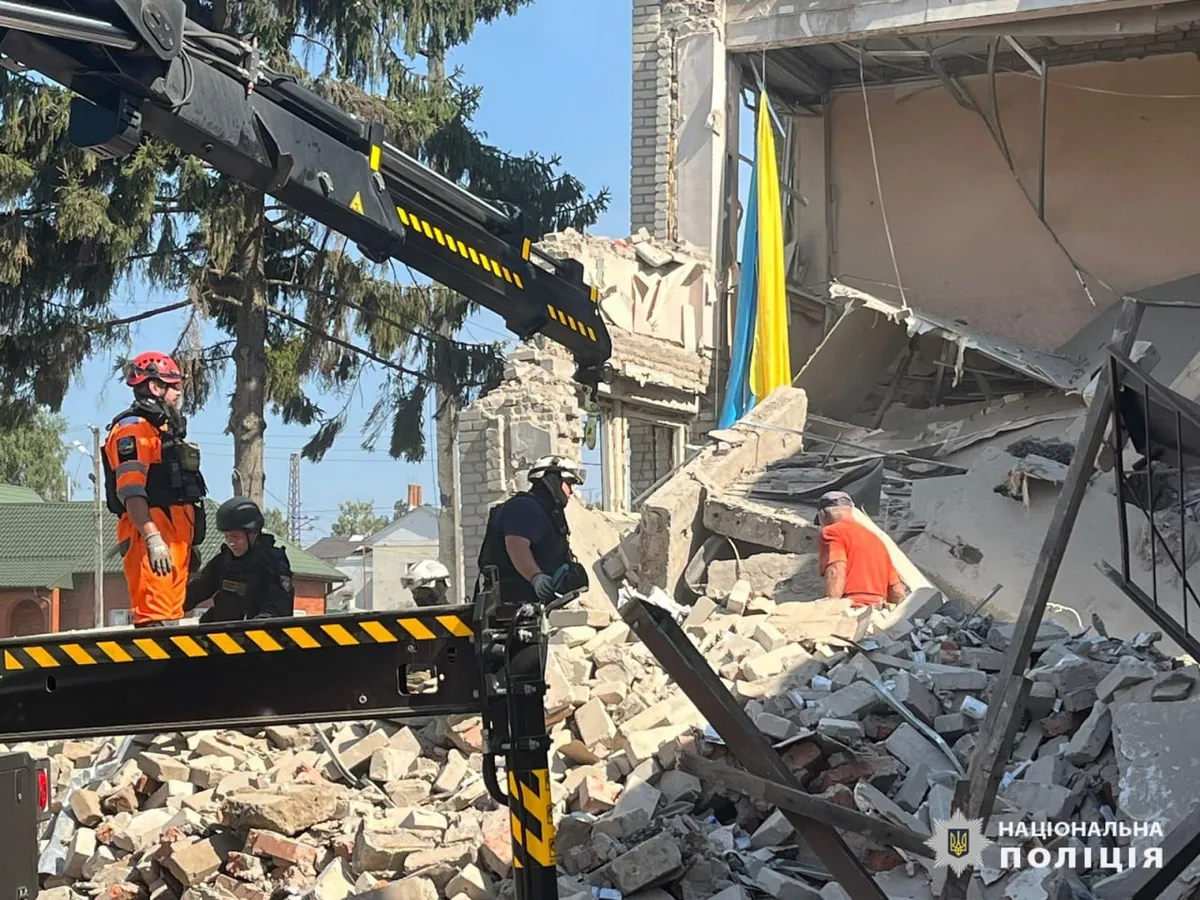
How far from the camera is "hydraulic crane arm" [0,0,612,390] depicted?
4.82m

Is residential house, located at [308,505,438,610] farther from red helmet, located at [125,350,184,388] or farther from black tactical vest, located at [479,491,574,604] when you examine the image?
red helmet, located at [125,350,184,388]

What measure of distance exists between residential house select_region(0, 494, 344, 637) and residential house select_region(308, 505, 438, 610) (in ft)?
16.8

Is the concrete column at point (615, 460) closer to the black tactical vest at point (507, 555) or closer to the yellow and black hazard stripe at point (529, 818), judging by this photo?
the black tactical vest at point (507, 555)

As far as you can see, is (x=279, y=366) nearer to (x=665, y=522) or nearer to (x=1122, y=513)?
(x=665, y=522)

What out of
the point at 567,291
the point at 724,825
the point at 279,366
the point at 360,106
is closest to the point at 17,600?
the point at 279,366

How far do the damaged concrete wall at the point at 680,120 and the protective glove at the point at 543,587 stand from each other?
9359 mm

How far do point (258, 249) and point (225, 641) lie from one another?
13375 millimetres

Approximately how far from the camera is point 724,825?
5777 millimetres

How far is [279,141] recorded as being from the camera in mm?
5770

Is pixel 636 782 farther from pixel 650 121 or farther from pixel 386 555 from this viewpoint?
pixel 386 555

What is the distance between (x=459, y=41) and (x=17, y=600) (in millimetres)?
15543

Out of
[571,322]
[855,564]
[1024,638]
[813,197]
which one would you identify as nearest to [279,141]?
[571,322]

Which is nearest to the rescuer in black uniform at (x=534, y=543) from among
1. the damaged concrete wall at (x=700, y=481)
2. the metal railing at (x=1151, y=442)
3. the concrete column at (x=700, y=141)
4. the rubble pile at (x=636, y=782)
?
the rubble pile at (x=636, y=782)

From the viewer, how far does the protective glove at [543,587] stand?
7.58 meters
